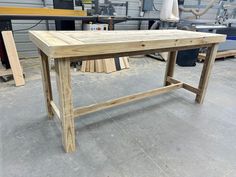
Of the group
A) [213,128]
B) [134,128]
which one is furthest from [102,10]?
[213,128]

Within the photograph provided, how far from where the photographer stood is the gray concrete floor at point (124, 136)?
1.32m

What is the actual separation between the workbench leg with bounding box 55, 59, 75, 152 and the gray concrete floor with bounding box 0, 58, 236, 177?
128 mm

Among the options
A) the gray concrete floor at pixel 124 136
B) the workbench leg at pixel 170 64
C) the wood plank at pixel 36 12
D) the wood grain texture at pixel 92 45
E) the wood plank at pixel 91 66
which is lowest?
the gray concrete floor at pixel 124 136

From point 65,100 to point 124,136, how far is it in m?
0.70

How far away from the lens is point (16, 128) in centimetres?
170

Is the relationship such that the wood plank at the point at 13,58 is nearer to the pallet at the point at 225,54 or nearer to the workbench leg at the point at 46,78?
the workbench leg at the point at 46,78

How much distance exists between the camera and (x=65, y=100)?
125cm

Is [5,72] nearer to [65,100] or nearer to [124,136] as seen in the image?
[65,100]

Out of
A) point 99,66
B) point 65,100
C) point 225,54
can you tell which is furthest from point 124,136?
point 225,54

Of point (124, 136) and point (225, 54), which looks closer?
point (124, 136)

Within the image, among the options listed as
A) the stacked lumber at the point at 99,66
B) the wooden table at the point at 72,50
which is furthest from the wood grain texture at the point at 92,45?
the stacked lumber at the point at 99,66

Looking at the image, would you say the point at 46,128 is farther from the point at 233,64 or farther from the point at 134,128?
the point at 233,64

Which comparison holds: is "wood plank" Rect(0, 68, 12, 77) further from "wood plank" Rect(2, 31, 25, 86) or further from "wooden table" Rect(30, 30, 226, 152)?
"wooden table" Rect(30, 30, 226, 152)

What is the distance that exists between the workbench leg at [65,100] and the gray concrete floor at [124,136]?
0.13 meters
